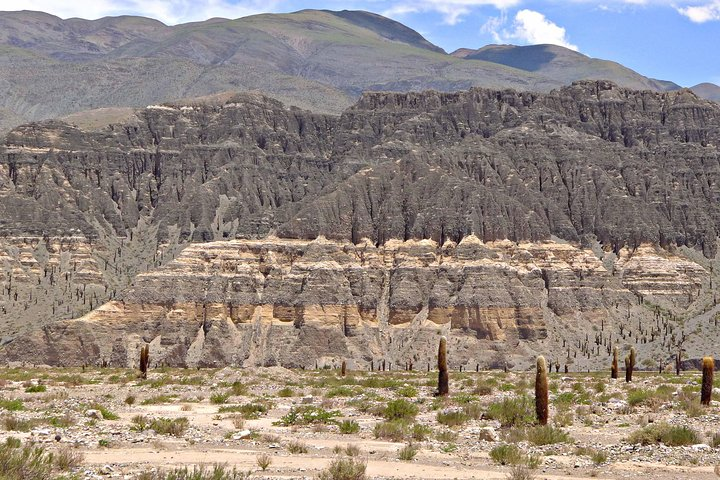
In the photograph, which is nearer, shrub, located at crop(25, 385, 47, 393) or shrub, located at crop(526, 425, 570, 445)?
shrub, located at crop(526, 425, 570, 445)

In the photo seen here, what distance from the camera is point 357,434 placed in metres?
41.1

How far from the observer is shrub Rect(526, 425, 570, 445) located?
38219mm

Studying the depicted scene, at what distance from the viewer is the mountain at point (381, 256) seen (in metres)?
148

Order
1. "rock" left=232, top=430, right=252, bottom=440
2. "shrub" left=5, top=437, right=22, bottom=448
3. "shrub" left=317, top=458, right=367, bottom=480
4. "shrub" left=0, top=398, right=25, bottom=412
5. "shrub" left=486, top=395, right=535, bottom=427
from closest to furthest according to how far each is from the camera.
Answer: "shrub" left=317, top=458, right=367, bottom=480, "shrub" left=5, top=437, right=22, bottom=448, "rock" left=232, top=430, right=252, bottom=440, "shrub" left=486, top=395, right=535, bottom=427, "shrub" left=0, top=398, right=25, bottom=412

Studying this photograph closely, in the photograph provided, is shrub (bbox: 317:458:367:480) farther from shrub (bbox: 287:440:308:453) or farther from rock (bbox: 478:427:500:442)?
rock (bbox: 478:427:500:442)

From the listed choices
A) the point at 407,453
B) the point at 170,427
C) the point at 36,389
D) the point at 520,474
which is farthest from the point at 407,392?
the point at 520,474

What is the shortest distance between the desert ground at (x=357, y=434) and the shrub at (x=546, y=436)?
48mm

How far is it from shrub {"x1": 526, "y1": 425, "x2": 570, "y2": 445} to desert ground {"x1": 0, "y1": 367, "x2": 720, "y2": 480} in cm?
5

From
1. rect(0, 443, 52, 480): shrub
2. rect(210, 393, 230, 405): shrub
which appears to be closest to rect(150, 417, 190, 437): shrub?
rect(0, 443, 52, 480): shrub

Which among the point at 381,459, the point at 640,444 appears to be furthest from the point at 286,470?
the point at 640,444

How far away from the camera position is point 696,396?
51.4 metres

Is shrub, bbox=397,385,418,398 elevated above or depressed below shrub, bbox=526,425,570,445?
below

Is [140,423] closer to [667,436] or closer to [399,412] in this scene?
[399,412]

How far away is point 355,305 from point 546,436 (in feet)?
378
